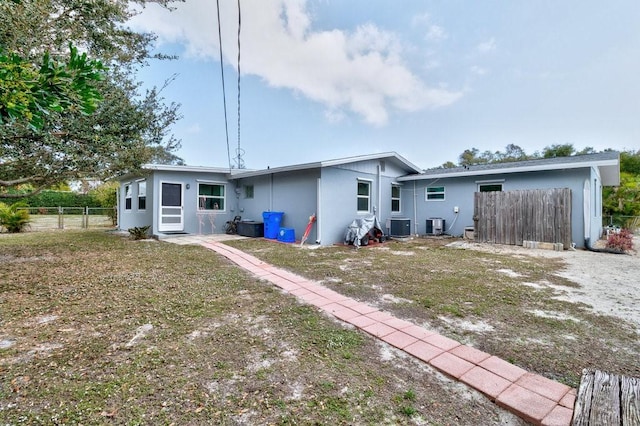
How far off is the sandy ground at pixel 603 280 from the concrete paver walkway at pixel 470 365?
6.45ft

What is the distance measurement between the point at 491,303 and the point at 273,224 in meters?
7.92

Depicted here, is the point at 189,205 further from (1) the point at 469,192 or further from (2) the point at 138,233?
(1) the point at 469,192

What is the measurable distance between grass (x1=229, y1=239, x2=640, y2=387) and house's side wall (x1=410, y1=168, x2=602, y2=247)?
3380 mm


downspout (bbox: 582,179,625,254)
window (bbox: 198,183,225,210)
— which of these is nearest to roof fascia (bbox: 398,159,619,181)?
downspout (bbox: 582,179,625,254)

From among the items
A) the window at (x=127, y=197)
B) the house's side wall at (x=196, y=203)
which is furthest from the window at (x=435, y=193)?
the window at (x=127, y=197)

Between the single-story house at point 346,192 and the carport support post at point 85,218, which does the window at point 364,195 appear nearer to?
the single-story house at point 346,192

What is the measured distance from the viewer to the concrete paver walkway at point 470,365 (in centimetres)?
189

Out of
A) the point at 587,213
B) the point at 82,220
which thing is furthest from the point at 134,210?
the point at 587,213

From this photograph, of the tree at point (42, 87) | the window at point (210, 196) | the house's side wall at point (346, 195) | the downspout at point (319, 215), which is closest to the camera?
the tree at point (42, 87)

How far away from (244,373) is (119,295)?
2.87 m

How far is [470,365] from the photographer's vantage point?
237cm

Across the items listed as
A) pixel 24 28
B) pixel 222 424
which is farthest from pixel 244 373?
pixel 24 28

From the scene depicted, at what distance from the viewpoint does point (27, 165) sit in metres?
5.89

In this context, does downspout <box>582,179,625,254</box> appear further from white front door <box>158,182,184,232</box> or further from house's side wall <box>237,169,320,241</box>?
white front door <box>158,182,184,232</box>
